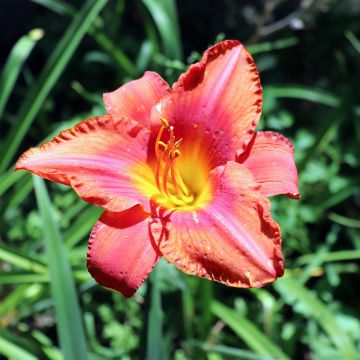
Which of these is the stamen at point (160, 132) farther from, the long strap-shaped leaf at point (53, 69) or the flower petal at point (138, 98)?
the long strap-shaped leaf at point (53, 69)

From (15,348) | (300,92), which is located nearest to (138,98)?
(15,348)

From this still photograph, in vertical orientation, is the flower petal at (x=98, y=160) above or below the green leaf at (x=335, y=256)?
above

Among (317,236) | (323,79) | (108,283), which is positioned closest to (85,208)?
(108,283)

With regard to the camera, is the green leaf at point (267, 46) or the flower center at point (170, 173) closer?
the flower center at point (170, 173)

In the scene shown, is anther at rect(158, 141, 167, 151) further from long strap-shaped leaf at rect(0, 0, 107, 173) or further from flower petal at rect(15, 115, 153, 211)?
long strap-shaped leaf at rect(0, 0, 107, 173)

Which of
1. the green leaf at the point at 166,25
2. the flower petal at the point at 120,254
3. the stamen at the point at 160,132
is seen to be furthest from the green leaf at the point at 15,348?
the green leaf at the point at 166,25

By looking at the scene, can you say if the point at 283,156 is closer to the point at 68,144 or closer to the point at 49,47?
the point at 68,144
